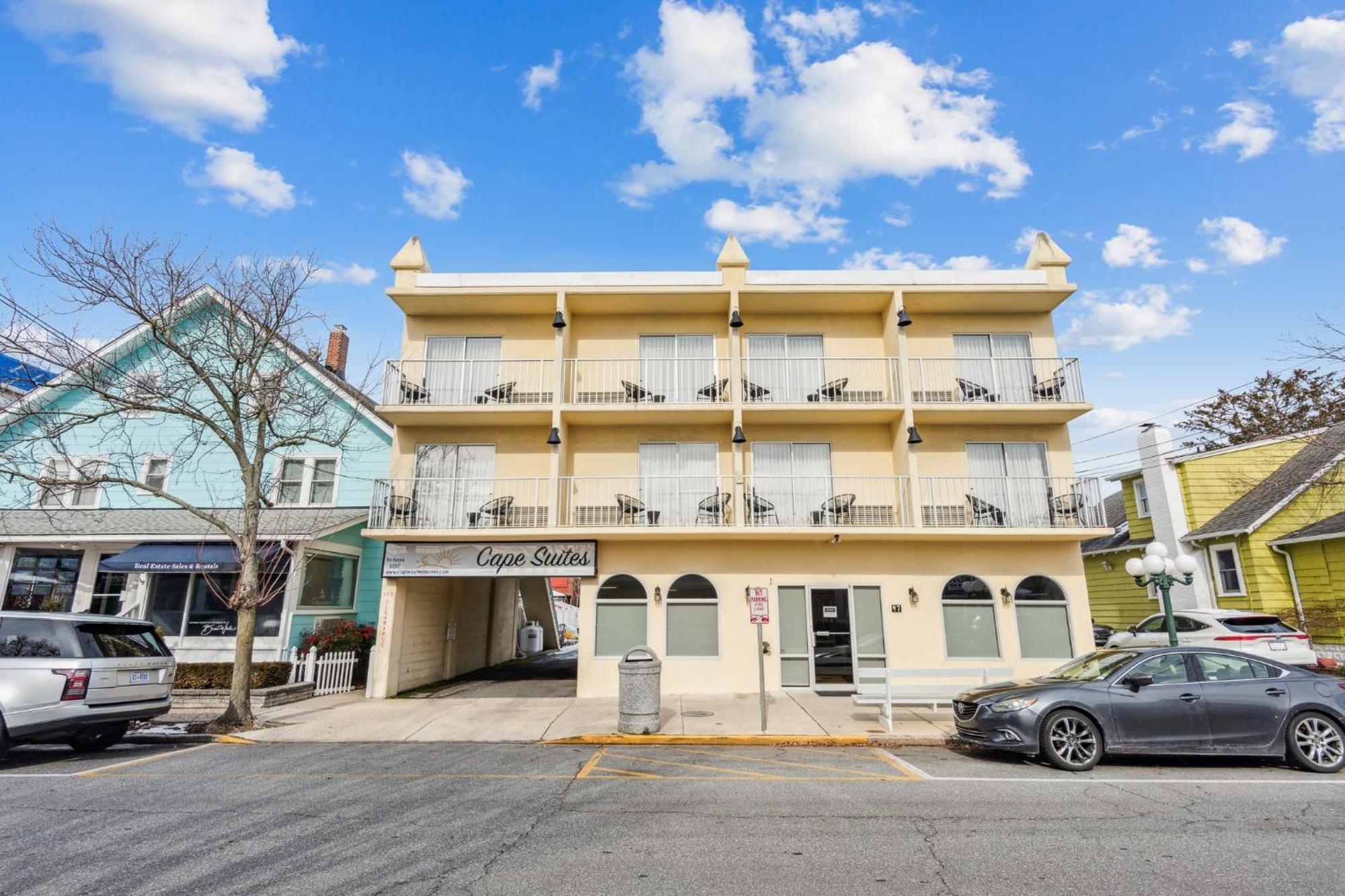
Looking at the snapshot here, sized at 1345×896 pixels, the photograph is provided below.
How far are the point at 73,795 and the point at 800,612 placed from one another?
40.2ft

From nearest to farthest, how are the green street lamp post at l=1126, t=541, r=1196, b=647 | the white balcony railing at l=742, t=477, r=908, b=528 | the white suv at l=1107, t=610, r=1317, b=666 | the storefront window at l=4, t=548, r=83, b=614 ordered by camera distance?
the green street lamp post at l=1126, t=541, r=1196, b=647 → the white suv at l=1107, t=610, r=1317, b=666 → the white balcony railing at l=742, t=477, r=908, b=528 → the storefront window at l=4, t=548, r=83, b=614

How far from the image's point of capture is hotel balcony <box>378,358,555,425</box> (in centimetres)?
1536

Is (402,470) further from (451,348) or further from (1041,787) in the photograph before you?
(1041,787)

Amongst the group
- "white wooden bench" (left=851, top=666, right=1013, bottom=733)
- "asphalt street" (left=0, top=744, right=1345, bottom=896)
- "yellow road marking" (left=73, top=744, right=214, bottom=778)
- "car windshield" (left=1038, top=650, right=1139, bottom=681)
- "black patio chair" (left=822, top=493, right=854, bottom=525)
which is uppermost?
"black patio chair" (left=822, top=493, right=854, bottom=525)

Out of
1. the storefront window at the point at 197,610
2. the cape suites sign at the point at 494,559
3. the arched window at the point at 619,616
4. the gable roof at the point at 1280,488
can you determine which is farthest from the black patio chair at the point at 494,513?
the gable roof at the point at 1280,488

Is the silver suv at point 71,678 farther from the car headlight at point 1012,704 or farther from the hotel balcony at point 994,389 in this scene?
the hotel balcony at point 994,389

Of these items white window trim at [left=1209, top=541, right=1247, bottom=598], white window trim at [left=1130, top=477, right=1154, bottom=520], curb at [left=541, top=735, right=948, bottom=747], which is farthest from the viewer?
white window trim at [left=1130, top=477, right=1154, bottom=520]

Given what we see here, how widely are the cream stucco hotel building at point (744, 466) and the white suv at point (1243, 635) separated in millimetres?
2216

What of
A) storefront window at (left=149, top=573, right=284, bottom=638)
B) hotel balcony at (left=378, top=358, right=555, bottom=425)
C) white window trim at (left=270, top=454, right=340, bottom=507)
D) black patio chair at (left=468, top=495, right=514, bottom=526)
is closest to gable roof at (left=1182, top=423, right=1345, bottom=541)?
hotel balcony at (left=378, top=358, right=555, bottom=425)

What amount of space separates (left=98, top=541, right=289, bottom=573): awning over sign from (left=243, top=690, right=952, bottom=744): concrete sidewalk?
3546mm

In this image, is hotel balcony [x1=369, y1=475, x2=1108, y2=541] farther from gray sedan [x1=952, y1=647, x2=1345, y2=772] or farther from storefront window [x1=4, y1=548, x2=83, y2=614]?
storefront window [x1=4, y1=548, x2=83, y2=614]

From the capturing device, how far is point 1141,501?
2191 cm

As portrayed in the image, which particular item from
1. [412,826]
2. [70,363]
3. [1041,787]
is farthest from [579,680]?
[70,363]

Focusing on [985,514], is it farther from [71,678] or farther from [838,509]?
[71,678]
